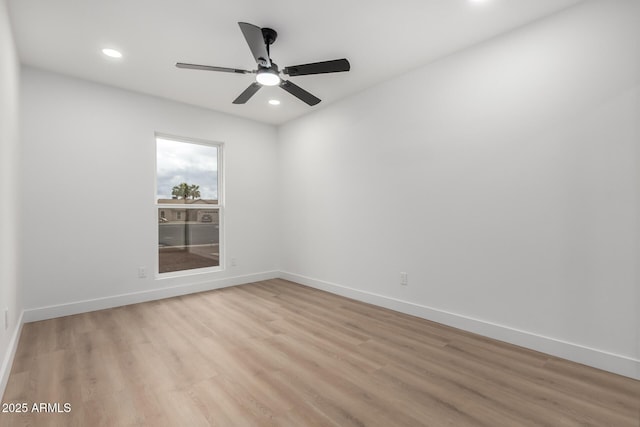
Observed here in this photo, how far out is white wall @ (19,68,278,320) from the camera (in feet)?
10.9

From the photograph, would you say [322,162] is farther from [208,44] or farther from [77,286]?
[77,286]

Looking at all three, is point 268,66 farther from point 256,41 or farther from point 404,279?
point 404,279

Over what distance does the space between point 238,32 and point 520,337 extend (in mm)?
3609

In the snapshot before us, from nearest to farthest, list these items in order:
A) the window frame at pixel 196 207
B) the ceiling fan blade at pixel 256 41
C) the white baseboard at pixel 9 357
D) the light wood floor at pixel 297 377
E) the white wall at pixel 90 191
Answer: the light wood floor at pixel 297 377, the white baseboard at pixel 9 357, the ceiling fan blade at pixel 256 41, the white wall at pixel 90 191, the window frame at pixel 196 207

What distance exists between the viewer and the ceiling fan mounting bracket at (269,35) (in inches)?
104

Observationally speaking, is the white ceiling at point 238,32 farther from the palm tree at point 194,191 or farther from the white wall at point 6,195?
the palm tree at point 194,191

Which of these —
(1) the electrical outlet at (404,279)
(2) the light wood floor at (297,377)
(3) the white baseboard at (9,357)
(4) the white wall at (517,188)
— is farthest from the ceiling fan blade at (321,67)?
(3) the white baseboard at (9,357)

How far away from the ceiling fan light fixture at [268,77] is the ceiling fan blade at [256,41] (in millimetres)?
62

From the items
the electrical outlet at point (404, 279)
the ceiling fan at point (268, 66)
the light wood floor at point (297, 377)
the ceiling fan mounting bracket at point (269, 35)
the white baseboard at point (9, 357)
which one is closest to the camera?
the light wood floor at point (297, 377)

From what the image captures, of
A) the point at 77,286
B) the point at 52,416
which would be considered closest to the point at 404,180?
the point at 52,416

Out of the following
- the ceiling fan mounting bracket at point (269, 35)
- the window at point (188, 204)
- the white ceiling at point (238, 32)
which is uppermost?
the white ceiling at point (238, 32)

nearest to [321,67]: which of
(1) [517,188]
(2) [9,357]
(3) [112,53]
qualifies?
(1) [517,188]

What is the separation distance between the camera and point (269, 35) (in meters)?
2.69

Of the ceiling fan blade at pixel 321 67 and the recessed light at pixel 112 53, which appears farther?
the recessed light at pixel 112 53
